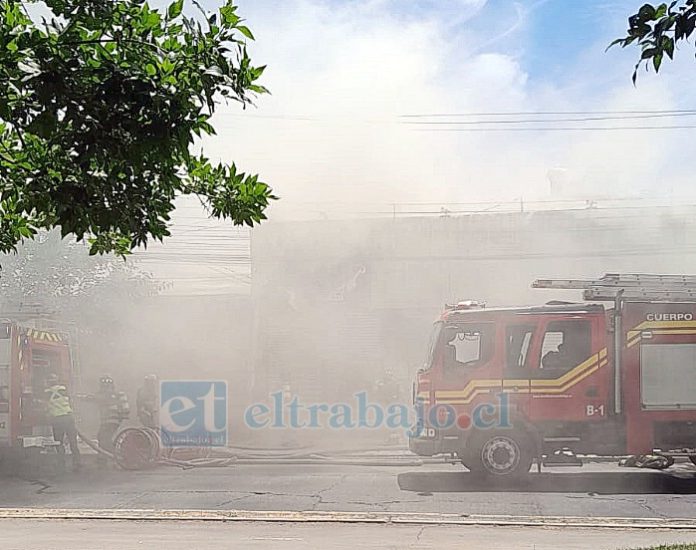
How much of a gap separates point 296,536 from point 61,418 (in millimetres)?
5971

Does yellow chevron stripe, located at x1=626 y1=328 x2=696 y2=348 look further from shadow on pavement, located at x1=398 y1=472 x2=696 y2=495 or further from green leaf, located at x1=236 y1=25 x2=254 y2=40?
green leaf, located at x1=236 y1=25 x2=254 y2=40

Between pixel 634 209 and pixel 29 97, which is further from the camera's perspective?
pixel 634 209

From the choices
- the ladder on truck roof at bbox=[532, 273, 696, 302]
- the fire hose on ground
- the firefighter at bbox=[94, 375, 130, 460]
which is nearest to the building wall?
the fire hose on ground

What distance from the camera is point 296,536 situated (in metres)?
8.80

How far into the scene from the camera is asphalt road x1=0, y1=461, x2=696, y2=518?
10.6 metres

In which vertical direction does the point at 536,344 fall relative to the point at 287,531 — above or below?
above

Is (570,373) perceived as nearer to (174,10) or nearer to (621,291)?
(621,291)

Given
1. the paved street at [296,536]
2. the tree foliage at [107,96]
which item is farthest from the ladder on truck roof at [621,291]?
the tree foliage at [107,96]

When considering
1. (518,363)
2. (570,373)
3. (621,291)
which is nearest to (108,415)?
(518,363)

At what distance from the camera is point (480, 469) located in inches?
486

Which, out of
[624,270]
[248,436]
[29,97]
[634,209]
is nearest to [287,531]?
[29,97]

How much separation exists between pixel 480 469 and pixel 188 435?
5.58 metres

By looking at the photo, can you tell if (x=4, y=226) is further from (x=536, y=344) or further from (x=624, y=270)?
(x=624, y=270)

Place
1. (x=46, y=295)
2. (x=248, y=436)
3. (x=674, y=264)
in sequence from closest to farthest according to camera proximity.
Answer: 1. (x=248, y=436)
2. (x=674, y=264)
3. (x=46, y=295)
